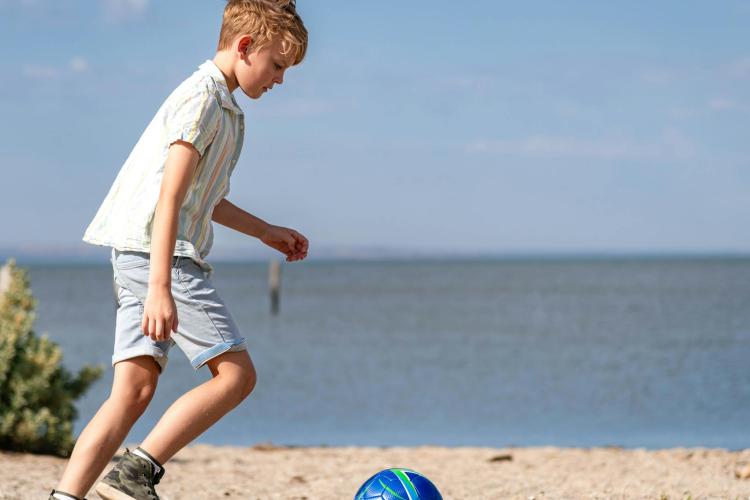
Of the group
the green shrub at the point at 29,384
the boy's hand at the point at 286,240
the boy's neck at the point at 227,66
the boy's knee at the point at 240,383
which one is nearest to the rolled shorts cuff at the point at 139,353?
the boy's knee at the point at 240,383

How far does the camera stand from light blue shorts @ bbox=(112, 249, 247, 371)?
4.05m

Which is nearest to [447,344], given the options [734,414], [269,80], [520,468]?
[734,414]

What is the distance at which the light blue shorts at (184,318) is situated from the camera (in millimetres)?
4055

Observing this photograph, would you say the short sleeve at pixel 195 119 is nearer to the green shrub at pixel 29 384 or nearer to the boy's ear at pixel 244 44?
the boy's ear at pixel 244 44

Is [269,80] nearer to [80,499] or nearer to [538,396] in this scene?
[80,499]

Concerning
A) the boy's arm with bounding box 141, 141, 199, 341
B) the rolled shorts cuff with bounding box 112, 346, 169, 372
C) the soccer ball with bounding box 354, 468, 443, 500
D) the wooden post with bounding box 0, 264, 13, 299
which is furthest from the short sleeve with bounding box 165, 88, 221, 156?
the wooden post with bounding box 0, 264, 13, 299

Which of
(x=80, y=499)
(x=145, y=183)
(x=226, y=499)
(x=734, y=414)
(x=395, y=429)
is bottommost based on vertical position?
(x=80, y=499)

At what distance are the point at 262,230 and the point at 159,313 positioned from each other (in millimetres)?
968

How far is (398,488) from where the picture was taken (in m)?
4.55

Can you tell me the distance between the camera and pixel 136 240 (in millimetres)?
4102

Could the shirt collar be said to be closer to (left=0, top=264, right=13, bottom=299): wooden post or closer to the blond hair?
the blond hair

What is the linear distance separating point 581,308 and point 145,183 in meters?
42.1

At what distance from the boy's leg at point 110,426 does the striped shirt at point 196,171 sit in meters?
0.45

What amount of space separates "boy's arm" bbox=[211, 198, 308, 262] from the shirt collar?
547 mm
